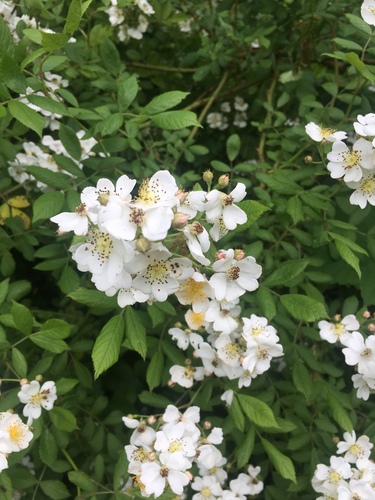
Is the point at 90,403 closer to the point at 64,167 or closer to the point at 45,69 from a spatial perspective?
the point at 64,167

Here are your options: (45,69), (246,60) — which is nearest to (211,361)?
(45,69)

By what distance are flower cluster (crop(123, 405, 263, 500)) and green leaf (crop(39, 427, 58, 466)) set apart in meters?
0.26

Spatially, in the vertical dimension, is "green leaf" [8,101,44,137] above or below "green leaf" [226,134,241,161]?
above

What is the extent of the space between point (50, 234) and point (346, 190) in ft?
3.50

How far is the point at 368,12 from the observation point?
1.72 m

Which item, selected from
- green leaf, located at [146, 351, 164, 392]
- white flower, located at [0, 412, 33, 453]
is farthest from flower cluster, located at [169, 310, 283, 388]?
white flower, located at [0, 412, 33, 453]

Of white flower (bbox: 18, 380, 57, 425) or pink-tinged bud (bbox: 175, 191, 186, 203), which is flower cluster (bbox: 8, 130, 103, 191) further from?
pink-tinged bud (bbox: 175, 191, 186, 203)

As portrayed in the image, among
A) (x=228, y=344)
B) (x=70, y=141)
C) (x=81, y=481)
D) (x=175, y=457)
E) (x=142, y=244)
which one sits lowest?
(x=81, y=481)

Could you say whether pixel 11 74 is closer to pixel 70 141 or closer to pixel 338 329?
pixel 70 141

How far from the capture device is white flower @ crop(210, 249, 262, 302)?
137 cm

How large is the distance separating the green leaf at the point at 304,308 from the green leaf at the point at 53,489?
0.91 metres

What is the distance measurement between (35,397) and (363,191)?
1136 mm

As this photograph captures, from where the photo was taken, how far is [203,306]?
1.37m

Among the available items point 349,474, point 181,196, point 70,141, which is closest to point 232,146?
point 70,141
